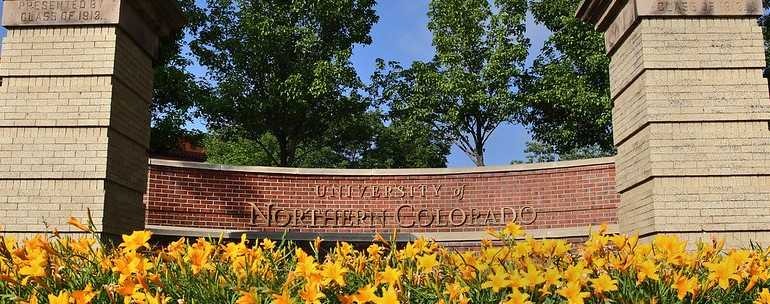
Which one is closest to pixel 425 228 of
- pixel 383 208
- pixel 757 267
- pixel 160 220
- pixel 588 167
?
pixel 383 208

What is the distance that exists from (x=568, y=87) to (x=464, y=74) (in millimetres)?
3532

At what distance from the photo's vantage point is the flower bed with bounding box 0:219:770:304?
104 inches

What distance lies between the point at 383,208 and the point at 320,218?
3.94 ft

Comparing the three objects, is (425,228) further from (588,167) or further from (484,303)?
(484,303)

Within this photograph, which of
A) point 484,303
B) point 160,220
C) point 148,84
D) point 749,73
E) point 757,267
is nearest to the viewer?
Result: point 484,303

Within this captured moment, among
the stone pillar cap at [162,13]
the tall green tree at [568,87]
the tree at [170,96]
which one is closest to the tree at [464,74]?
the tall green tree at [568,87]

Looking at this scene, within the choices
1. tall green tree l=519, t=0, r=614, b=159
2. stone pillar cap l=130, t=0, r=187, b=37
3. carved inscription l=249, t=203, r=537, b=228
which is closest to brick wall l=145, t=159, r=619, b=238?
carved inscription l=249, t=203, r=537, b=228

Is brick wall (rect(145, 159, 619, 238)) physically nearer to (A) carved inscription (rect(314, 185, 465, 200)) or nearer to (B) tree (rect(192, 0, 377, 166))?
(A) carved inscription (rect(314, 185, 465, 200))

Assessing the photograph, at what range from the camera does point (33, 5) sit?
24.6 feet

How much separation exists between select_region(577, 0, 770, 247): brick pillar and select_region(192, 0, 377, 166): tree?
14234mm

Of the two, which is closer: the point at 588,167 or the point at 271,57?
the point at 588,167

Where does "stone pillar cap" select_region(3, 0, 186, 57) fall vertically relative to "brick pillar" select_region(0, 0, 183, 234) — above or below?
above

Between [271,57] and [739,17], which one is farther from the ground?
[271,57]

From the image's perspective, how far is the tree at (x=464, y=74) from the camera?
75.8 ft
